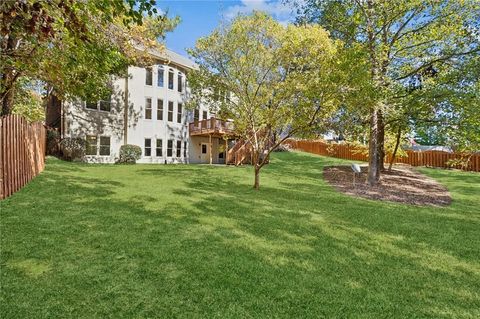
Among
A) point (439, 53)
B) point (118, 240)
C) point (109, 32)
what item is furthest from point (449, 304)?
point (439, 53)

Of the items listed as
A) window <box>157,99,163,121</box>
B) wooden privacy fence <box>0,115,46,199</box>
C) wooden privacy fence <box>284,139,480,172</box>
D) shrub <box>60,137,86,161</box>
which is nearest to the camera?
wooden privacy fence <box>0,115,46,199</box>

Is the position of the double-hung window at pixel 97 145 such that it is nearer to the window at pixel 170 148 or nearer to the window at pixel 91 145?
the window at pixel 91 145

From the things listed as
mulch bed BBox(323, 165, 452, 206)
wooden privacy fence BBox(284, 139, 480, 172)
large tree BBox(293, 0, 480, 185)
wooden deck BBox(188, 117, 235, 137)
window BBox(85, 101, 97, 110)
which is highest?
large tree BBox(293, 0, 480, 185)

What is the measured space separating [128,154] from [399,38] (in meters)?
17.3

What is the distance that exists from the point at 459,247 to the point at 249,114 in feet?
25.1

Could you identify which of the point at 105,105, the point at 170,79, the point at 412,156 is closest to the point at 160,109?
the point at 170,79

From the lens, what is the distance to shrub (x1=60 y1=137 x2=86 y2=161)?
19109mm

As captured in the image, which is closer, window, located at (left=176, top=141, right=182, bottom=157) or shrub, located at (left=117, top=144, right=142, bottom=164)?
shrub, located at (left=117, top=144, right=142, bottom=164)

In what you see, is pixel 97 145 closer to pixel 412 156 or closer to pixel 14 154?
pixel 14 154

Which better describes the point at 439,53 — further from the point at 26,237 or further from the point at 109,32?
the point at 26,237

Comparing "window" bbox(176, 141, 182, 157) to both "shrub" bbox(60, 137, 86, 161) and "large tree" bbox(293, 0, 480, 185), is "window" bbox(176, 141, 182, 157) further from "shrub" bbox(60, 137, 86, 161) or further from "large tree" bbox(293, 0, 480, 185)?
"large tree" bbox(293, 0, 480, 185)

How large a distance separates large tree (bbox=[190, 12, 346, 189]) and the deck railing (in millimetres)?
9258

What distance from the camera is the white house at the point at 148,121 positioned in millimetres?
20188

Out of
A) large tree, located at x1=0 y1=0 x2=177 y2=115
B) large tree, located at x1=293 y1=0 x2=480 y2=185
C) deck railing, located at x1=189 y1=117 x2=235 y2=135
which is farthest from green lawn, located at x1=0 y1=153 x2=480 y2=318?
deck railing, located at x1=189 y1=117 x2=235 y2=135
